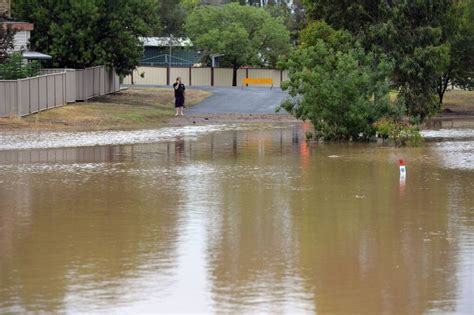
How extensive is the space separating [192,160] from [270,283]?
1545 centimetres

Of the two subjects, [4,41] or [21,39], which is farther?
[21,39]

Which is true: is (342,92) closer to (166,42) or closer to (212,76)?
(212,76)

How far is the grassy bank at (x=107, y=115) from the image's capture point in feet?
131

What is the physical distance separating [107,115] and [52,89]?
8.76 feet

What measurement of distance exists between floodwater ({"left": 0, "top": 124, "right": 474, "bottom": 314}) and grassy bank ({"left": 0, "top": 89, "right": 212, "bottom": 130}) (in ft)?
32.2

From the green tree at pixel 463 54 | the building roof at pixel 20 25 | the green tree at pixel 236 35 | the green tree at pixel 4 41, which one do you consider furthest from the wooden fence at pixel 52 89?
the green tree at pixel 236 35

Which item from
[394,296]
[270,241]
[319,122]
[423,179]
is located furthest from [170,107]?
[394,296]

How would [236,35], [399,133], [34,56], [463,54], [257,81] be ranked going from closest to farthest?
[399,133] < [34,56] < [463,54] < [257,81] < [236,35]

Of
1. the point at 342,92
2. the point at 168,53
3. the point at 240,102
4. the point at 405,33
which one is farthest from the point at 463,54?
the point at 168,53

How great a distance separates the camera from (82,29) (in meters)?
49.5

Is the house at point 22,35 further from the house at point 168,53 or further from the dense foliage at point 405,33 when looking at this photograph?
the house at point 168,53

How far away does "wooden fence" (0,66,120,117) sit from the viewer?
39.9 meters

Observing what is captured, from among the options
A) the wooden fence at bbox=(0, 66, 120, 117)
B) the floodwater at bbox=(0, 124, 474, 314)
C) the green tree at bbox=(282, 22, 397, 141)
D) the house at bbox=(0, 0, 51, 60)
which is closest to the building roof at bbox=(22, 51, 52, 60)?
the house at bbox=(0, 0, 51, 60)

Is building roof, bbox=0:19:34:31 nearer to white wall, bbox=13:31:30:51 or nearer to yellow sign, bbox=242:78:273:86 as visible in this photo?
white wall, bbox=13:31:30:51
